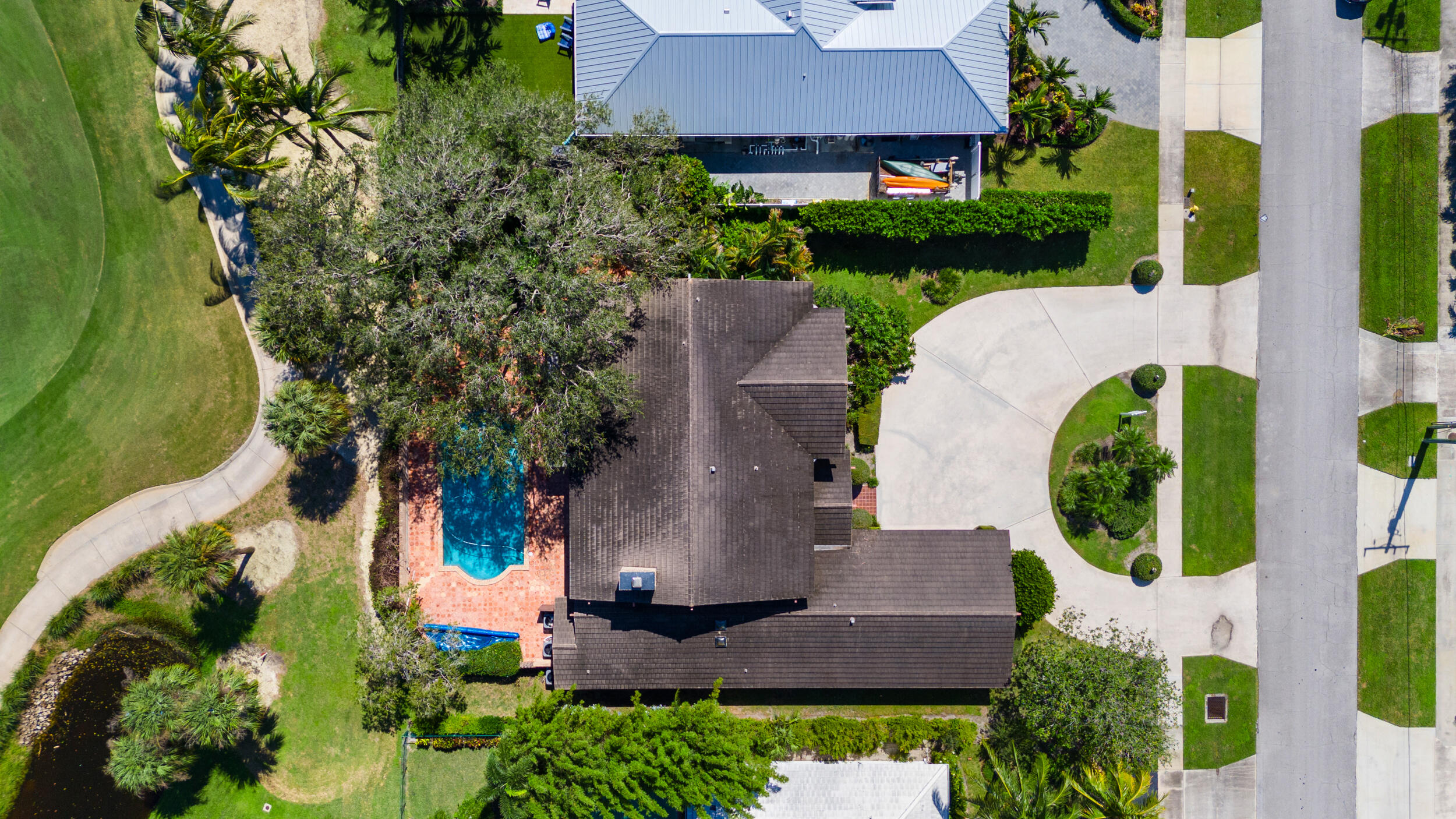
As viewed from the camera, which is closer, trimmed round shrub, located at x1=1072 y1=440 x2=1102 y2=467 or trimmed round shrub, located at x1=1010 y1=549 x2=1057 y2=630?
trimmed round shrub, located at x1=1010 y1=549 x2=1057 y2=630

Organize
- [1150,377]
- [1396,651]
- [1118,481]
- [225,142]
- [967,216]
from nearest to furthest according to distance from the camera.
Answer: [225,142] → [967,216] → [1118,481] → [1150,377] → [1396,651]

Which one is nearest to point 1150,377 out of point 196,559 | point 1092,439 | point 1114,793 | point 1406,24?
point 1092,439

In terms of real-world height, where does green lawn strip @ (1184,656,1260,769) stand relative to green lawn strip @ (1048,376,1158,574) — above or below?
below

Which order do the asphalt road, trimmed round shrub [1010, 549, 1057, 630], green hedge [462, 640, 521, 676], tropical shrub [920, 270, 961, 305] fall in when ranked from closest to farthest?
trimmed round shrub [1010, 549, 1057, 630] < green hedge [462, 640, 521, 676] < tropical shrub [920, 270, 961, 305] < the asphalt road

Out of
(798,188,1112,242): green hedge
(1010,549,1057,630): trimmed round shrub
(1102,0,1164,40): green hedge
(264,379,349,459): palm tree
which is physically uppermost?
(1102,0,1164,40): green hedge

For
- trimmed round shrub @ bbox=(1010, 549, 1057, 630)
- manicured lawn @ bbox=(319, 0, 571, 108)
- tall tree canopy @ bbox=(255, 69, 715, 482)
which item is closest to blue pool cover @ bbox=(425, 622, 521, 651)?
tall tree canopy @ bbox=(255, 69, 715, 482)

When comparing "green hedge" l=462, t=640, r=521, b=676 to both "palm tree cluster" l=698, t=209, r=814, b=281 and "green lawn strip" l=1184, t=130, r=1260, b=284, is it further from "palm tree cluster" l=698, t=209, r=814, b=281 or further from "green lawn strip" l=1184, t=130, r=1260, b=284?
"green lawn strip" l=1184, t=130, r=1260, b=284

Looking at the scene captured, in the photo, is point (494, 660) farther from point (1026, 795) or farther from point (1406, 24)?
point (1406, 24)
